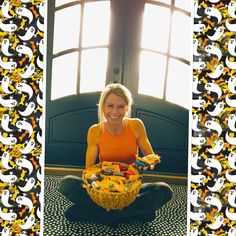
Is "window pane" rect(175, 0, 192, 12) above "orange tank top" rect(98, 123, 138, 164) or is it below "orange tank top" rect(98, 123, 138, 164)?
above

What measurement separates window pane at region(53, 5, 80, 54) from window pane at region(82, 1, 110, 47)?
0.12ft

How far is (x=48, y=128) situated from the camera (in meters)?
1.53

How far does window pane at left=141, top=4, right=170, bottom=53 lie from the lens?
1505 millimetres

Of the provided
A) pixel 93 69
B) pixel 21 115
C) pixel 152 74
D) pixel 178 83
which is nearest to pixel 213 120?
pixel 178 83

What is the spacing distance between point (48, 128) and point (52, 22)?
17.1 inches

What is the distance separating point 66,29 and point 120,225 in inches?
33.1

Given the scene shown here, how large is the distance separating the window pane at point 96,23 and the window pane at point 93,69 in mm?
38

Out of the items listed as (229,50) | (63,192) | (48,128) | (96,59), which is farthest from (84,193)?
(229,50)

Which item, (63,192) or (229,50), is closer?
(229,50)

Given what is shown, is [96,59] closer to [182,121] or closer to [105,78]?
[105,78]

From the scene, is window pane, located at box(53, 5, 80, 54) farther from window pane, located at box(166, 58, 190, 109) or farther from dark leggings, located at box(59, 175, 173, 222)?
dark leggings, located at box(59, 175, 173, 222)

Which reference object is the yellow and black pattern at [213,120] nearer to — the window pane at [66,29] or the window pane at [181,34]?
the window pane at [181,34]

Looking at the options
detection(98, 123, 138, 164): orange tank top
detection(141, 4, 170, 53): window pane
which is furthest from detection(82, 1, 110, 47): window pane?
detection(98, 123, 138, 164): orange tank top

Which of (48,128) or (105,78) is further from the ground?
(105,78)
